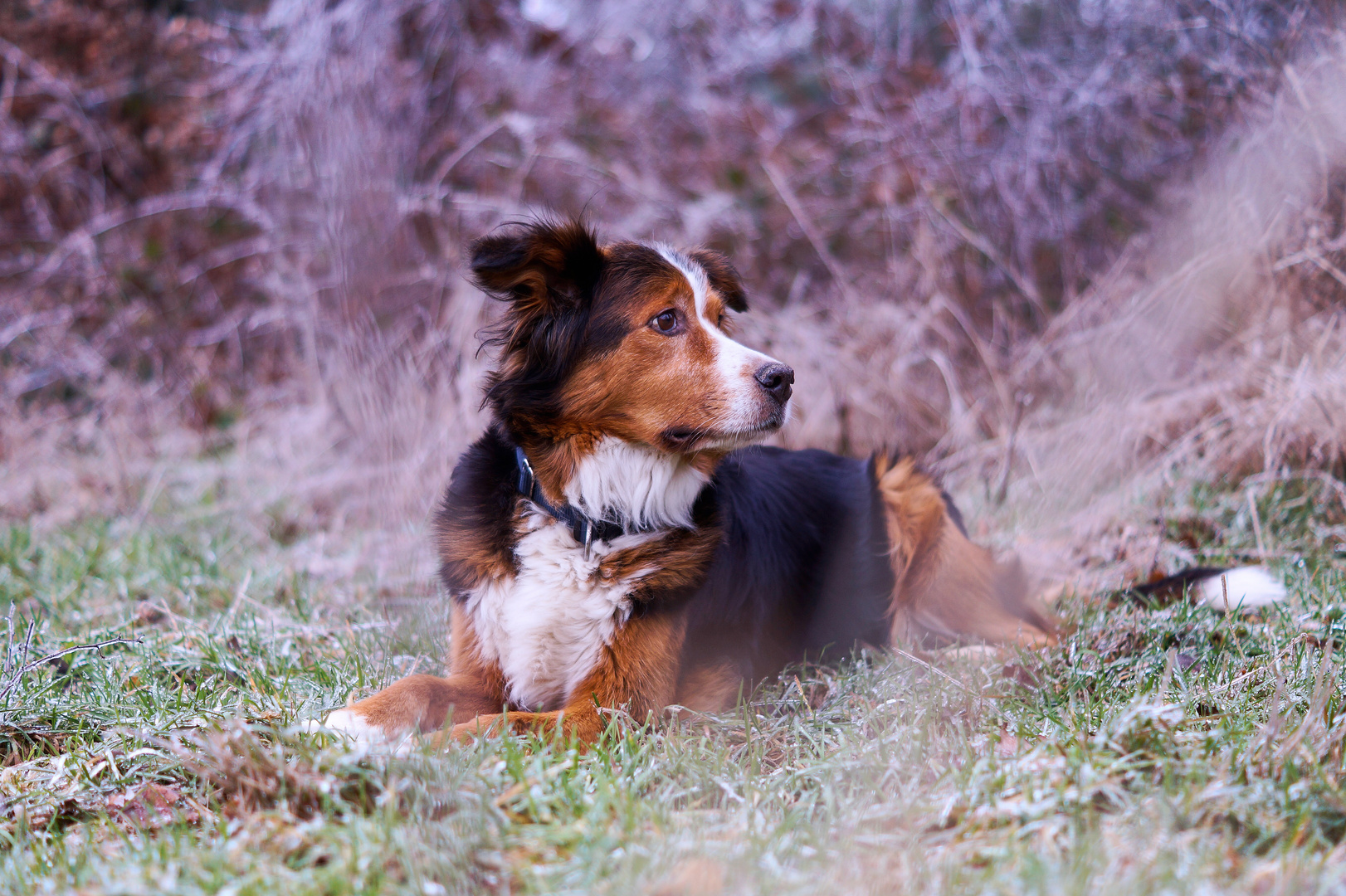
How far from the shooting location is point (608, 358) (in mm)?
2979

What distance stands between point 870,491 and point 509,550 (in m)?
1.68

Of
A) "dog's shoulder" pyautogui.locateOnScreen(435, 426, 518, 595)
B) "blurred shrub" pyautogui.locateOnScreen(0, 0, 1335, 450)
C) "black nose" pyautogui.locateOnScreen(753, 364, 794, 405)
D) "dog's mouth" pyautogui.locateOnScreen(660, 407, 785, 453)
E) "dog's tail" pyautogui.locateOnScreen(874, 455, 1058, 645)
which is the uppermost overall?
"blurred shrub" pyautogui.locateOnScreen(0, 0, 1335, 450)

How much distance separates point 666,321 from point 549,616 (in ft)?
3.41

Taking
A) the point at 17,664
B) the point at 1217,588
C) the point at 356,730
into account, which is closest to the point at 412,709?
the point at 356,730

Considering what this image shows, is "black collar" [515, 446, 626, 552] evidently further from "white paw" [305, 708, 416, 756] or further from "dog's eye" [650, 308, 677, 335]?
"white paw" [305, 708, 416, 756]

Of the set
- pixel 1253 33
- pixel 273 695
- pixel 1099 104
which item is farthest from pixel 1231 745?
pixel 1099 104

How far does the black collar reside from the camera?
9.60 feet

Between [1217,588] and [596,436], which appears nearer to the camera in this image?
[596,436]

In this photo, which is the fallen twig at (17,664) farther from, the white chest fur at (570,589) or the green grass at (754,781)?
the white chest fur at (570,589)

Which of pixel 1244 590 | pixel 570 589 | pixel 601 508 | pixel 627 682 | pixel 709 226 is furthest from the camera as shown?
pixel 709 226

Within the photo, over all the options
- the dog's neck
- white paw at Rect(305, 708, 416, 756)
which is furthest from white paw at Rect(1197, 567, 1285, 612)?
white paw at Rect(305, 708, 416, 756)

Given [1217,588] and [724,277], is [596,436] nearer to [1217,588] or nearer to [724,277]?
[724,277]

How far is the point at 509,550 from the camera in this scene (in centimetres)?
292

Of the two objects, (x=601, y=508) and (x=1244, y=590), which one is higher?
(x=601, y=508)
